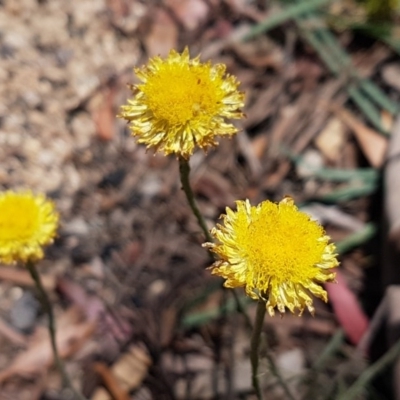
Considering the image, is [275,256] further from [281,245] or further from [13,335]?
[13,335]

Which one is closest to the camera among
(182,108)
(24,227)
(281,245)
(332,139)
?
(281,245)

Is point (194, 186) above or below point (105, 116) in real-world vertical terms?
below

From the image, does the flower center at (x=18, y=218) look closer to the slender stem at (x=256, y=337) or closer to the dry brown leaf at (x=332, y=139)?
the slender stem at (x=256, y=337)

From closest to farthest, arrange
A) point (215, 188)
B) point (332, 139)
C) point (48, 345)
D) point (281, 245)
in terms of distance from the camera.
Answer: point (281, 245) → point (48, 345) → point (215, 188) → point (332, 139)

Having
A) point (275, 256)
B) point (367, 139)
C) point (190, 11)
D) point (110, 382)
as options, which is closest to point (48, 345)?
point (110, 382)

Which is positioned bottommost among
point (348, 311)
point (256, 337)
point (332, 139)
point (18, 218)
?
point (256, 337)

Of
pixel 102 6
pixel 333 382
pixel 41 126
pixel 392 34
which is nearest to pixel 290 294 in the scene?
pixel 333 382

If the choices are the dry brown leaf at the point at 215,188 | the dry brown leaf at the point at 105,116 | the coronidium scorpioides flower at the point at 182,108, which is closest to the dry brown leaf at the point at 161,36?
the dry brown leaf at the point at 105,116

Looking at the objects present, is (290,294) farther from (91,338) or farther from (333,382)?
(91,338)
